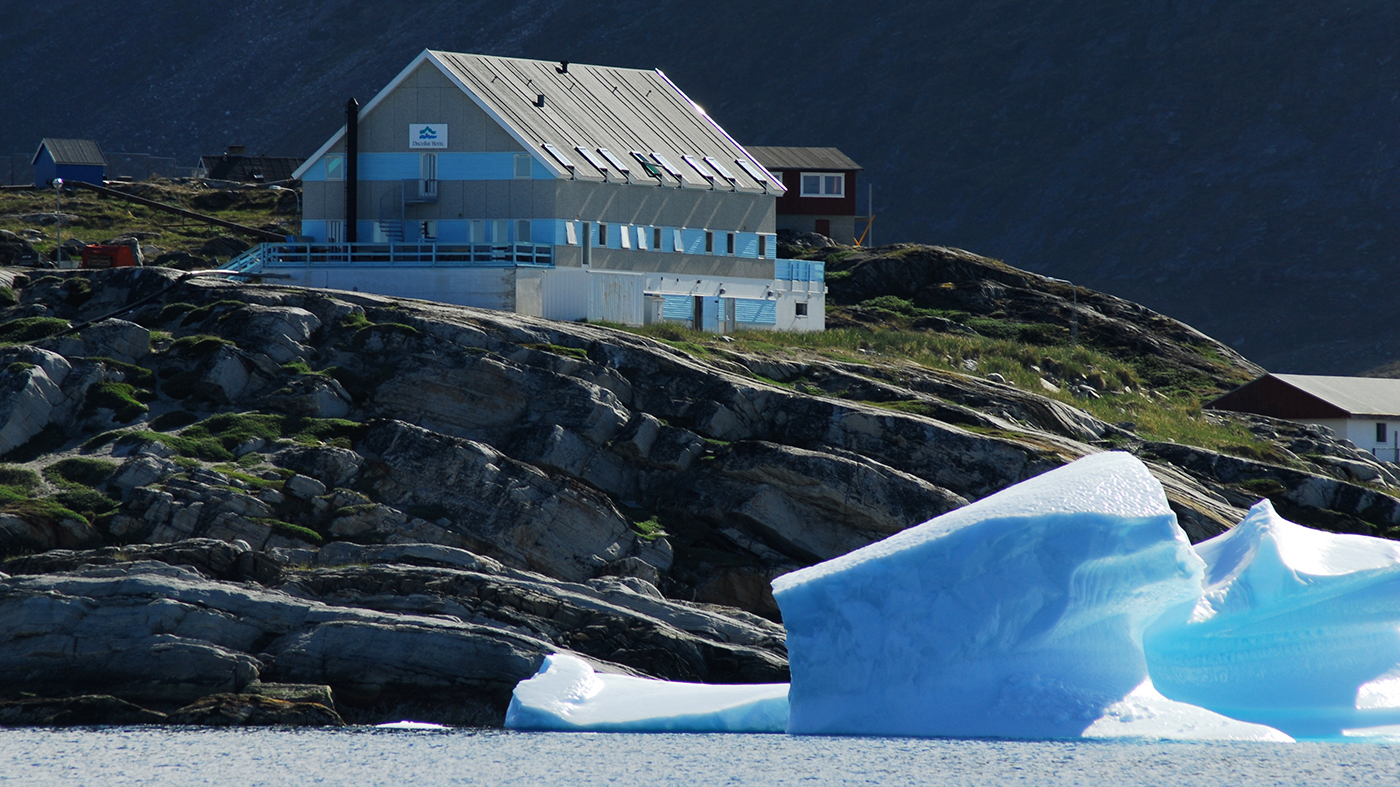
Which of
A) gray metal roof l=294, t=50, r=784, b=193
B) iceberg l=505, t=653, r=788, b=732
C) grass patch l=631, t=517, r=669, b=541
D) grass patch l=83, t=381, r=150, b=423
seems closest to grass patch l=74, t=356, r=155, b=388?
grass patch l=83, t=381, r=150, b=423

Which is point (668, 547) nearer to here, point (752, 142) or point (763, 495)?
point (763, 495)

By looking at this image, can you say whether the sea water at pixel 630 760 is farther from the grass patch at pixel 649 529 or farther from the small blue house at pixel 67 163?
the small blue house at pixel 67 163

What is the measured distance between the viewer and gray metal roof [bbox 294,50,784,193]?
176ft

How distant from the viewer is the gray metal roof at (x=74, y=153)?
103 meters

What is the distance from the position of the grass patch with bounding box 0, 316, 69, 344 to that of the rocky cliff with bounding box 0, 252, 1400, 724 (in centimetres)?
9

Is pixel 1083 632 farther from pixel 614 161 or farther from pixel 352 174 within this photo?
pixel 352 174

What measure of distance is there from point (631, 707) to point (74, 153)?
8448 cm

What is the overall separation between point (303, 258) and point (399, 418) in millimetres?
12369

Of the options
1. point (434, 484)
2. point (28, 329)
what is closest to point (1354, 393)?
point (434, 484)

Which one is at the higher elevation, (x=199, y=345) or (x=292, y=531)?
(x=199, y=345)

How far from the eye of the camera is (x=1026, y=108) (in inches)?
6575

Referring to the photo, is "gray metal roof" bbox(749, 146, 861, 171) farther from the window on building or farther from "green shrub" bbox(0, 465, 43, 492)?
"green shrub" bbox(0, 465, 43, 492)

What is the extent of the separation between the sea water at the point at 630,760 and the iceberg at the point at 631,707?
331mm

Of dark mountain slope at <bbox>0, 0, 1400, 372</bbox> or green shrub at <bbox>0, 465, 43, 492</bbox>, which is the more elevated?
dark mountain slope at <bbox>0, 0, 1400, 372</bbox>
